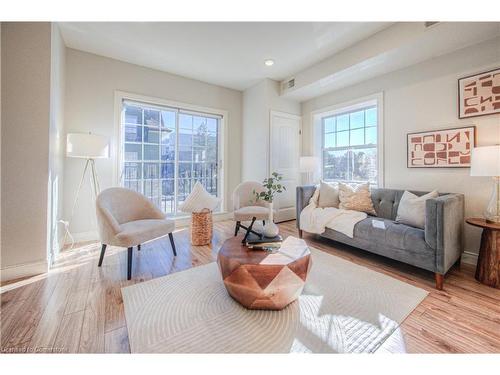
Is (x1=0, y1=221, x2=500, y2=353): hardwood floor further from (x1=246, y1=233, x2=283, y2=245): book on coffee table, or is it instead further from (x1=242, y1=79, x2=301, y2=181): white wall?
(x1=242, y1=79, x2=301, y2=181): white wall

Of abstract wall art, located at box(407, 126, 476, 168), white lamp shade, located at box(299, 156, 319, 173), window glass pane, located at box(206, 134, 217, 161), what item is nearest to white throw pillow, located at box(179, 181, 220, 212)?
window glass pane, located at box(206, 134, 217, 161)

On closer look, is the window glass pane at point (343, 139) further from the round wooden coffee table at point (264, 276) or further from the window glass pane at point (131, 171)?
the window glass pane at point (131, 171)

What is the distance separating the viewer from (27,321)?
1.40 metres

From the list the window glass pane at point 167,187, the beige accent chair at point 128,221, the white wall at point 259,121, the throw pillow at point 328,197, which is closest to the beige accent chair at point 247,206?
the white wall at point 259,121

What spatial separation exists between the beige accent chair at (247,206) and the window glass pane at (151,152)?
153 centimetres

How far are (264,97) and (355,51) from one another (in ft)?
5.21

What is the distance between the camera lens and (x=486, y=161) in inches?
75.5

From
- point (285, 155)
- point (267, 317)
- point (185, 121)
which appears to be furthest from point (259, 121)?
point (267, 317)

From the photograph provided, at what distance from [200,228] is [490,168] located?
3.00 metres

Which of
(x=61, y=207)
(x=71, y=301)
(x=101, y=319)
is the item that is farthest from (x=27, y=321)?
(x=61, y=207)

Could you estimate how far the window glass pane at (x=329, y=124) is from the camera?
400cm

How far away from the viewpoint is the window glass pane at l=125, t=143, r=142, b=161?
11.2 feet

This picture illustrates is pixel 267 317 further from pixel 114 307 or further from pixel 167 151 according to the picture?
pixel 167 151

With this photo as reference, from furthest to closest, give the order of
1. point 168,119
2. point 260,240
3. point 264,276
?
1. point 168,119
2. point 260,240
3. point 264,276
